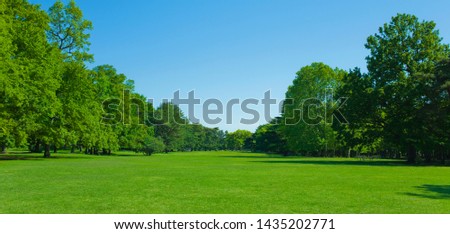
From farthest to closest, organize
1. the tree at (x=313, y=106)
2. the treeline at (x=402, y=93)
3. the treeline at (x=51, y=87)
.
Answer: the tree at (x=313, y=106)
the treeline at (x=402, y=93)
the treeline at (x=51, y=87)

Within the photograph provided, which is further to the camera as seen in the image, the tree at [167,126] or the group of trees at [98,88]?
the tree at [167,126]

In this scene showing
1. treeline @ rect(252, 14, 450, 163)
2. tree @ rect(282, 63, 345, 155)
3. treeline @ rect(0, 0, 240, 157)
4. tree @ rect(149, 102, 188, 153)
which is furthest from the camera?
tree @ rect(149, 102, 188, 153)

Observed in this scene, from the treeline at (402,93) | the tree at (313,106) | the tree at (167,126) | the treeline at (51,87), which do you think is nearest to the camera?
the treeline at (51,87)

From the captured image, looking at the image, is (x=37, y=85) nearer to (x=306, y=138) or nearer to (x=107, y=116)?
(x=107, y=116)

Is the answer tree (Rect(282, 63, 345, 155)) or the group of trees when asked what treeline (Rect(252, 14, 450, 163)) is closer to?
the group of trees

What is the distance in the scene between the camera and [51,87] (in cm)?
4322

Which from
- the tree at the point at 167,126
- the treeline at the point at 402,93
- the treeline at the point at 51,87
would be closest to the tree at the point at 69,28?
the treeline at the point at 51,87

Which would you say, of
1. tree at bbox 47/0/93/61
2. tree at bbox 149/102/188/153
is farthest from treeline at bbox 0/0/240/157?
tree at bbox 149/102/188/153

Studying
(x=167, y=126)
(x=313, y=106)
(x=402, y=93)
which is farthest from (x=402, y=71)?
(x=167, y=126)

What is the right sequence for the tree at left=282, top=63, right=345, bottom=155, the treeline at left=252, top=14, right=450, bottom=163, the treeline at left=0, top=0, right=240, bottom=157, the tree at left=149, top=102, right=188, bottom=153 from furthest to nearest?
the tree at left=149, top=102, right=188, bottom=153 < the tree at left=282, top=63, right=345, bottom=155 < the treeline at left=252, top=14, right=450, bottom=163 < the treeline at left=0, top=0, right=240, bottom=157

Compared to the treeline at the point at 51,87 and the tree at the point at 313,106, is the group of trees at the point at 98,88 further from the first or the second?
the tree at the point at 313,106

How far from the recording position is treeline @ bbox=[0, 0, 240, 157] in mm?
38031

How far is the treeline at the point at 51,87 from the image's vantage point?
38.0 m
